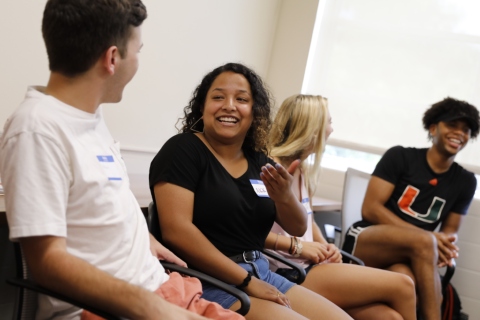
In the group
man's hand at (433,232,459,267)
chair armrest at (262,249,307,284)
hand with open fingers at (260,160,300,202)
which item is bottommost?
man's hand at (433,232,459,267)

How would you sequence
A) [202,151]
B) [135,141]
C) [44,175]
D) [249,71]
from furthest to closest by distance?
[135,141]
[249,71]
[202,151]
[44,175]

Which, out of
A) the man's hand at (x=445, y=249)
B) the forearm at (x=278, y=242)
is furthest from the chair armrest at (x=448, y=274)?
the forearm at (x=278, y=242)

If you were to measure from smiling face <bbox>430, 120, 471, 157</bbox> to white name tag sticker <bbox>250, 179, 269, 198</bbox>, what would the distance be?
1806 mm

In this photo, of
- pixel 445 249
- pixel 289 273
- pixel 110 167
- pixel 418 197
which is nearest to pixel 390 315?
pixel 289 273

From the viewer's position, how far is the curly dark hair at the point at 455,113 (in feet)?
11.4

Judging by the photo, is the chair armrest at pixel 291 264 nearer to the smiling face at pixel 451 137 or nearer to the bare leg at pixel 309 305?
the bare leg at pixel 309 305

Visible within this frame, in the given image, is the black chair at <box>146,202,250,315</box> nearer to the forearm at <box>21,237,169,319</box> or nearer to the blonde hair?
the forearm at <box>21,237,169,319</box>

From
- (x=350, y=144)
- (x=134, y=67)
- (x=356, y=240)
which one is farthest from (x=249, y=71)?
(x=350, y=144)

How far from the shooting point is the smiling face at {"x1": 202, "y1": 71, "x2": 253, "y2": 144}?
201cm

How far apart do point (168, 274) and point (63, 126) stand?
0.63 m

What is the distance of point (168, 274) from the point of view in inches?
64.9

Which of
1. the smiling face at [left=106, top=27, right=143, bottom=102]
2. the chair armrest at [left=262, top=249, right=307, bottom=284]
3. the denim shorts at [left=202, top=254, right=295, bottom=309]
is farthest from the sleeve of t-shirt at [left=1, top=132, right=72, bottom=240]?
the chair armrest at [left=262, top=249, right=307, bottom=284]

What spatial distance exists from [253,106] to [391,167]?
157 centimetres

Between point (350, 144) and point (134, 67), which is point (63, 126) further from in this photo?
point (350, 144)
